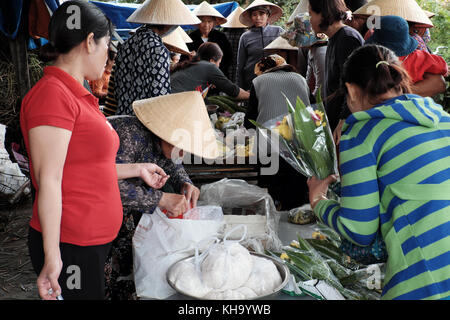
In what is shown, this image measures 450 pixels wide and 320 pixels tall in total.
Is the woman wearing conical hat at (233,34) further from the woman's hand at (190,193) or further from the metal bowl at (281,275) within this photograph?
the metal bowl at (281,275)

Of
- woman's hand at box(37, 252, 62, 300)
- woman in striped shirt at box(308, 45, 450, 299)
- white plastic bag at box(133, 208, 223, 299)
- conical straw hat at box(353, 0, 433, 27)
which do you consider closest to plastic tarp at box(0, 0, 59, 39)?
conical straw hat at box(353, 0, 433, 27)

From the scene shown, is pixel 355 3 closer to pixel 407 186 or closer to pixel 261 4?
pixel 261 4

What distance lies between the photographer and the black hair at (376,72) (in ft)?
4.10

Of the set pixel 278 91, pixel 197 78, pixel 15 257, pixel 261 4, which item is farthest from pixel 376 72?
pixel 261 4

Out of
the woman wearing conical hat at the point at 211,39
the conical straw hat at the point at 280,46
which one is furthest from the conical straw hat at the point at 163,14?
the woman wearing conical hat at the point at 211,39

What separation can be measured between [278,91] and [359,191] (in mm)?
2032

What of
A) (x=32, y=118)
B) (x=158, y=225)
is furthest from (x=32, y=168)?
(x=158, y=225)

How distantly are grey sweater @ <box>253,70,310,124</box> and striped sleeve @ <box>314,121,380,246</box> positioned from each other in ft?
6.20

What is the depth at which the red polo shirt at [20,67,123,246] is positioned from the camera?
47.4 inches

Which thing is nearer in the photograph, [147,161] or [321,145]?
[321,145]

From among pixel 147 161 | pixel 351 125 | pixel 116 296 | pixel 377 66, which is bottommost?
pixel 116 296

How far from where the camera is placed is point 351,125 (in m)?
1.25

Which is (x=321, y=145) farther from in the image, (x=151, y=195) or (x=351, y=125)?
(x=151, y=195)
